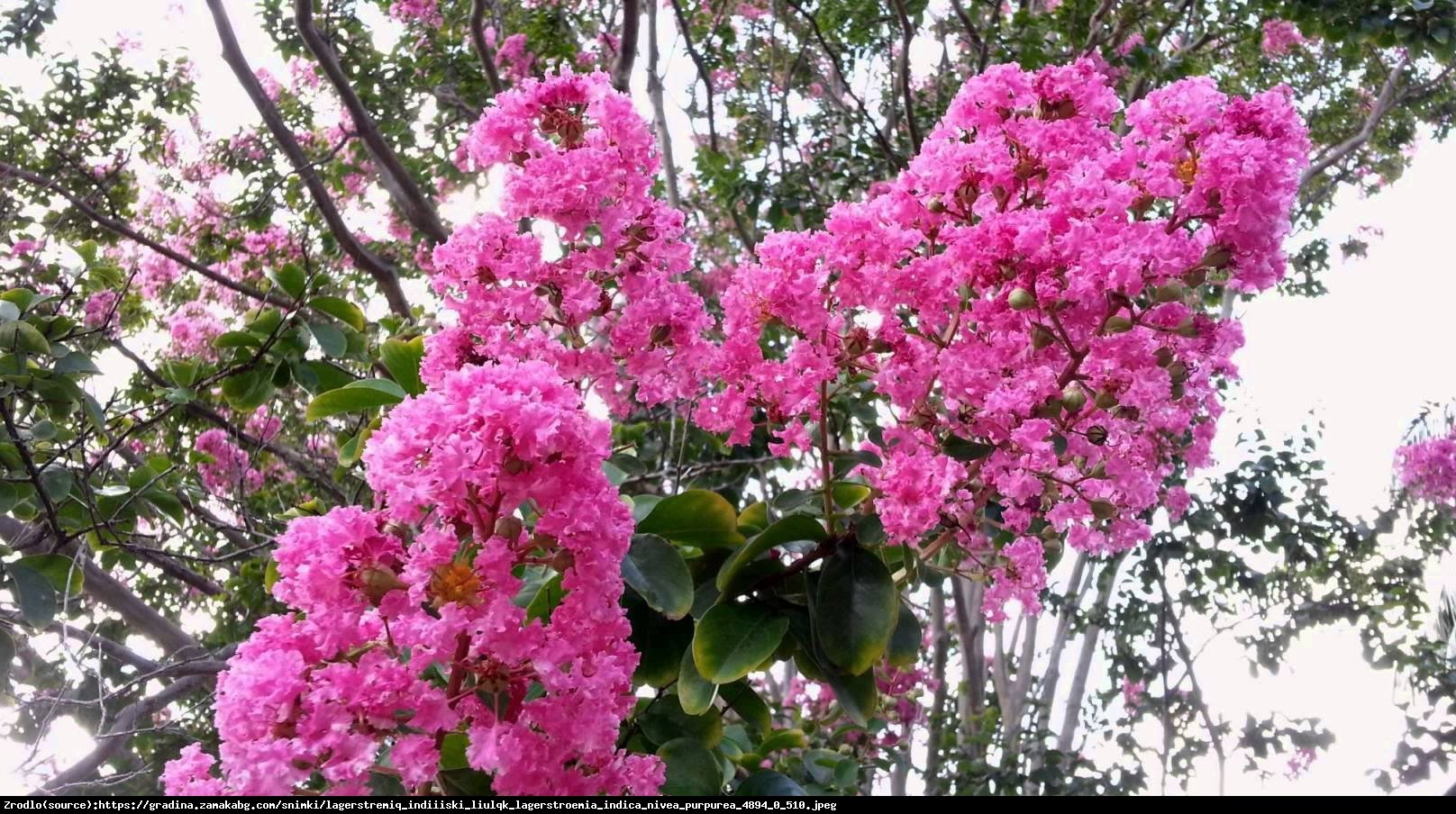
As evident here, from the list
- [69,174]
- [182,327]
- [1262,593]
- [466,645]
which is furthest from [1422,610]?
[69,174]

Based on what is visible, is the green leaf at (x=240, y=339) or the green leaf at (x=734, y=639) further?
the green leaf at (x=240, y=339)

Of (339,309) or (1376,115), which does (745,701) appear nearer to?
(339,309)

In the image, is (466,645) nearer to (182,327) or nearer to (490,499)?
(490,499)

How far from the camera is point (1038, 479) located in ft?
3.57

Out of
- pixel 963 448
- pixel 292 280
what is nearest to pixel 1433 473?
pixel 963 448

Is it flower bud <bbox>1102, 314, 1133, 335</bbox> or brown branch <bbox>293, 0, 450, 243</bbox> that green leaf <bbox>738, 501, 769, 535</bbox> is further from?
brown branch <bbox>293, 0, 450, 243</bbox>

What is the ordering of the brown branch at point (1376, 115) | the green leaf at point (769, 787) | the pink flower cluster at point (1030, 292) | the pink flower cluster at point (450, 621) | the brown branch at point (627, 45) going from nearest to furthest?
the pink flower cluster at point (450, 621), the pink flower cluster at point (1030, 292), the green leaf at point (769, 787), the brown branch at point (627, 45), the brown branch at point (1376, 115)

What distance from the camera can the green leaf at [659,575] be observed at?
0.93 m

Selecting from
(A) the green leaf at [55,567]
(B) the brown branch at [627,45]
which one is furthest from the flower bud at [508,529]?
(B) the brown branch at [627,45]

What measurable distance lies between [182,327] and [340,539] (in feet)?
9.93

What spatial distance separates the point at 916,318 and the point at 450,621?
0.64 m

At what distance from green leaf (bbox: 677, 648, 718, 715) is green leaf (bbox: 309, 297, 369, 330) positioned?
85cm

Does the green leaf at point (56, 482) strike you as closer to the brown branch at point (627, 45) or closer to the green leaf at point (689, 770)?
the green leaf at point (689, 770)

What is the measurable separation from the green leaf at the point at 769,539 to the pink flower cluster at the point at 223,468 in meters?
2.28
